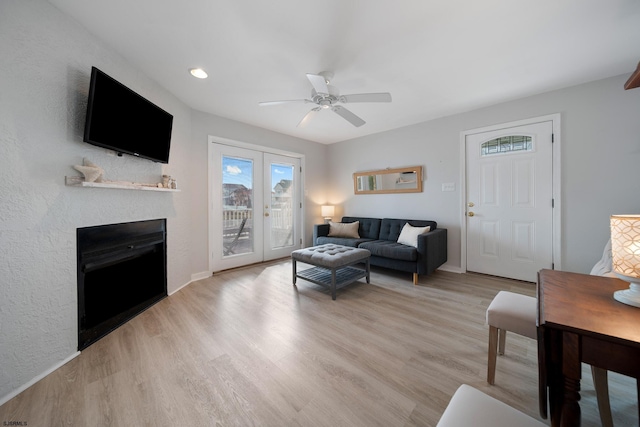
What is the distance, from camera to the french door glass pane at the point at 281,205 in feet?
14.1

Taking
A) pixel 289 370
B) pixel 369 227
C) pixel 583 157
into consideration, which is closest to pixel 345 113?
pixel 369 227

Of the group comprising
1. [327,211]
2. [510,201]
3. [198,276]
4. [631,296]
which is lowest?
[198,276]

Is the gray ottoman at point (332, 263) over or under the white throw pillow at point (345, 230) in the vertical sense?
under

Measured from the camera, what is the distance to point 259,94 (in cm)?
276

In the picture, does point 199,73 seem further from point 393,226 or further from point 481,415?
point 393,226

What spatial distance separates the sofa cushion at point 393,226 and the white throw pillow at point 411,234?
181mm

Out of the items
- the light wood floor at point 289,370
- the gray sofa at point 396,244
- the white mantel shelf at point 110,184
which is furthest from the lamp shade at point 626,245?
the white mantel shelf at point 110,184

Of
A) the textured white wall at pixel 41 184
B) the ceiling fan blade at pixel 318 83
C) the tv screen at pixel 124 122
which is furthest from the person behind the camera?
the ceiling fan blade at pixel 318 83

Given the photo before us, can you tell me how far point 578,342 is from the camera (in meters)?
0.69

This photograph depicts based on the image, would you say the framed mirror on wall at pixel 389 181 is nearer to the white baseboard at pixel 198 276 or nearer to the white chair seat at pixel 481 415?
the white baseboard at pixel 198 276

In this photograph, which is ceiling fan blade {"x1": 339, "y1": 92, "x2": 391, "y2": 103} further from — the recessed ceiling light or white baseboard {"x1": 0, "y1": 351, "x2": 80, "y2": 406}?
white baseboard {"x1": 0, "y1": 351, "x2": 80, "y2": 406}

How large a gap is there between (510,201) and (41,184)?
4.63 metres

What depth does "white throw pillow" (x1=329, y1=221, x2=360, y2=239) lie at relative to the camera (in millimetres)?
4125

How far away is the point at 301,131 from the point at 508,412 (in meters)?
4.21
